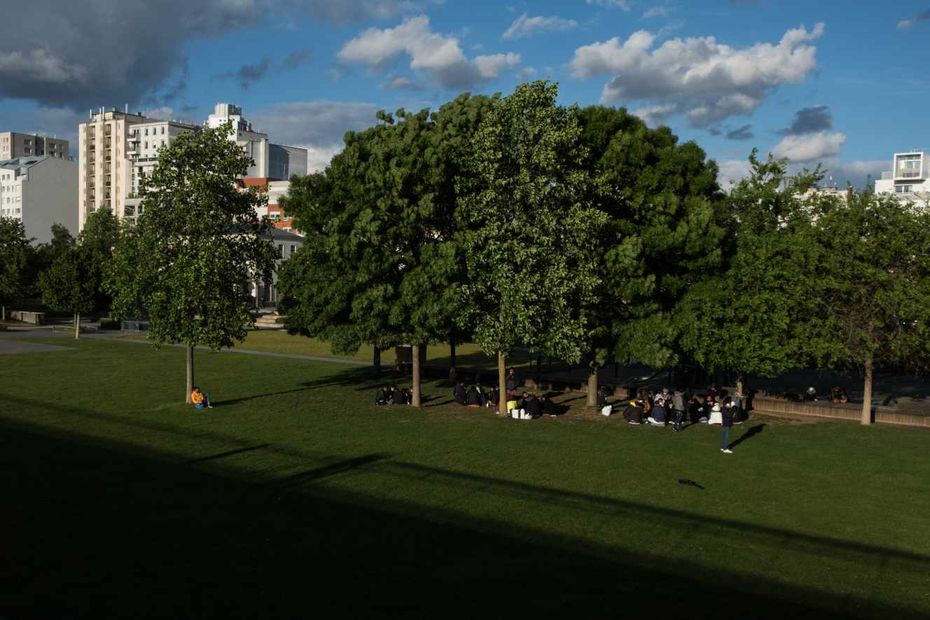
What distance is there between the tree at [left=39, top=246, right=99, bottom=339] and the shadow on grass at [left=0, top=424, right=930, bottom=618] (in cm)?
5008

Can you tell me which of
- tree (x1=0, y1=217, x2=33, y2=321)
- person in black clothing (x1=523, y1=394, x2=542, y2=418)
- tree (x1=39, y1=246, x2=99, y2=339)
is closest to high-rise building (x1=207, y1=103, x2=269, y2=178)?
tree (x1=0, y1=217, x2=33, y2=321)

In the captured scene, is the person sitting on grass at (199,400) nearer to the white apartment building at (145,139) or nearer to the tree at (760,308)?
the tree at (760,308)

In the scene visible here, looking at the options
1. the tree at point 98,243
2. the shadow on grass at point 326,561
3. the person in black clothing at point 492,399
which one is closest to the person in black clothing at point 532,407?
the person in black clothing at point 492,399

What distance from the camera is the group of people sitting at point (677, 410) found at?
2819 cm

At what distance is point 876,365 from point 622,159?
13.0 meters

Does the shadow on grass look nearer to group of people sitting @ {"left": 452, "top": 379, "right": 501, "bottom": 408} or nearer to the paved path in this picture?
group of people sitting @ {"left": 452, "top": 379, "right": 501, "bottom": 408}

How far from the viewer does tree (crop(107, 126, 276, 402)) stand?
98.1 feet

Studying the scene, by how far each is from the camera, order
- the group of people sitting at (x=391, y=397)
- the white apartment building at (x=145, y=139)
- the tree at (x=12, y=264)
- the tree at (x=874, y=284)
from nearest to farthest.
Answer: the tree at (x=874, y=284) → the group of people sitting at (x=391, y=397) → the tree at (x=12, y=264) → the white apartment building at (x=145, y=139)

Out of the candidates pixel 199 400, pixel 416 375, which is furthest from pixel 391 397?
pixel 199 400

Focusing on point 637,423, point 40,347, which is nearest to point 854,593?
point 637,423

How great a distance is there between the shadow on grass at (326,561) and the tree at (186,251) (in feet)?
38.1

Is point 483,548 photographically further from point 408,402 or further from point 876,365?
point 876,365

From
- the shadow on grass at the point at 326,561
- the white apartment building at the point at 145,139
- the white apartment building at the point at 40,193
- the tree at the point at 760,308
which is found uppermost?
the white apartment building at the point at 145,139

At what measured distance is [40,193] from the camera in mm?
180625
